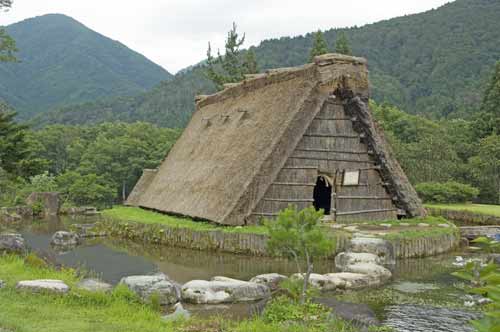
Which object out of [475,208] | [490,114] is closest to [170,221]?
[475,208]

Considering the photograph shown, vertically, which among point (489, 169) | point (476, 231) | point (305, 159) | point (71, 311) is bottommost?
point (71, 311)

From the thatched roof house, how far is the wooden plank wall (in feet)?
0.11

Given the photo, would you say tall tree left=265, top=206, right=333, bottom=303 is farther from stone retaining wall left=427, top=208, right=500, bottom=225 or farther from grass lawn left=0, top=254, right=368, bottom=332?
stone retaining wall left=427, top=208, right=500, bottom=225

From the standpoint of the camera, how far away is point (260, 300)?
980cm

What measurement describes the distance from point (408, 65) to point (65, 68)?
3548 inches

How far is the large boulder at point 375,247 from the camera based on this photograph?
13086 millimetres

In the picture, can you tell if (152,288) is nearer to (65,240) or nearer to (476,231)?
(65,240)

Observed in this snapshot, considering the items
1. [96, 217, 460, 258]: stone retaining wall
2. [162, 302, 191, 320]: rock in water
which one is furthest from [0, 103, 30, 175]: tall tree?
[162, 302, 191, 320]: rock in water

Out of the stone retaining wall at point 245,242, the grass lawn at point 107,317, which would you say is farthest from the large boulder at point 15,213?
Result: the grass lawn at point 107,317

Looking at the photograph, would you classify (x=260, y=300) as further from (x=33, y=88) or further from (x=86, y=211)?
(x=33, y=88)

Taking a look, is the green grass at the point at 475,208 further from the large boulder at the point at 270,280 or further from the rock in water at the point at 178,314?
the rock in water at the point at 178,314

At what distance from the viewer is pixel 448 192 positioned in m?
26.9

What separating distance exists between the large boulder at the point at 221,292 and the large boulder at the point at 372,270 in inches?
107

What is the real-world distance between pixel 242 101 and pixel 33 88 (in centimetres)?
10589
